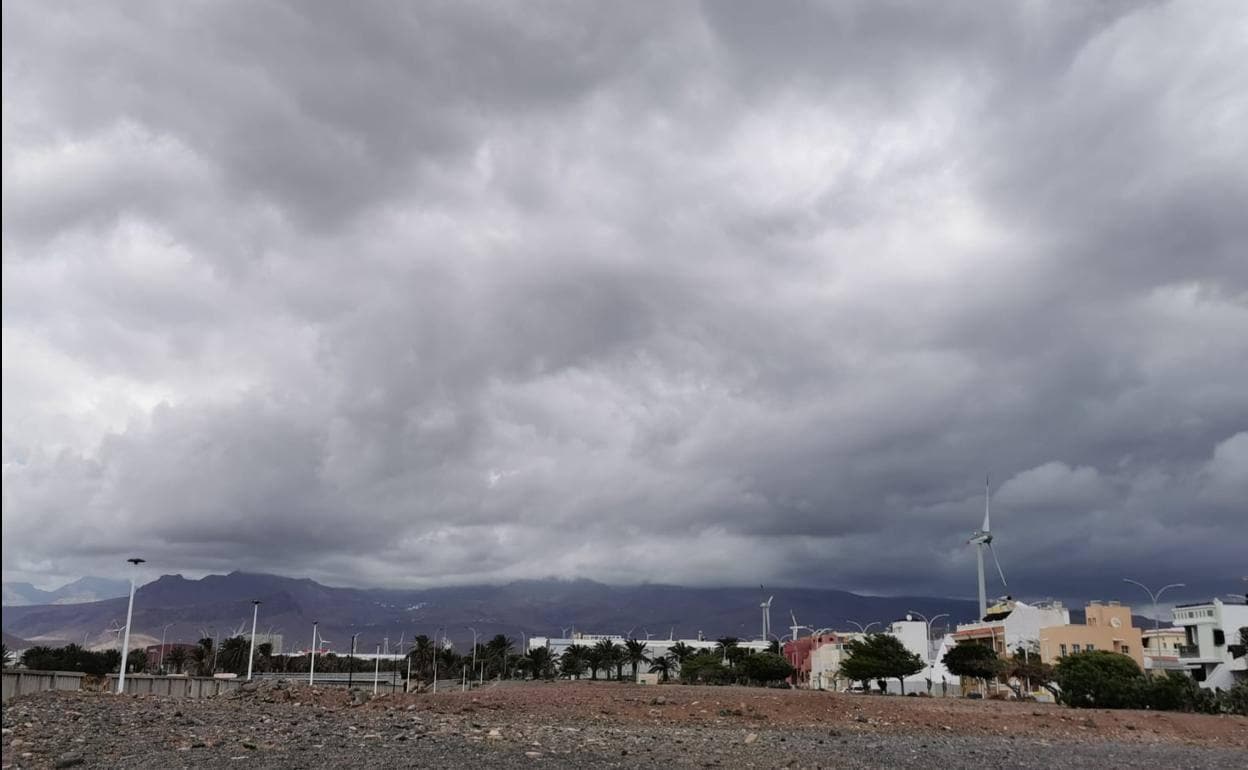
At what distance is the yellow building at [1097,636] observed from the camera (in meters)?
113

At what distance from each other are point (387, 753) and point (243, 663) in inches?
5955

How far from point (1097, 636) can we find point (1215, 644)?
11954 millimetres

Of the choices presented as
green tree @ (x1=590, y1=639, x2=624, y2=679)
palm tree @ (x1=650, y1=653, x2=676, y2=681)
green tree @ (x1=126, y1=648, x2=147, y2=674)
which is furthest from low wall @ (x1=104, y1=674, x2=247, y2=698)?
green tree @ (x1=590, y1=639, x2=624, y2=679)

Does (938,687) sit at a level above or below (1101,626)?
below

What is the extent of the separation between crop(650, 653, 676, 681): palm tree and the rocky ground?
336 ft

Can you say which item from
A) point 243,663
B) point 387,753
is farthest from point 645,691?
point 243,663

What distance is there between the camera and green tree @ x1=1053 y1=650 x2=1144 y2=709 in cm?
6844

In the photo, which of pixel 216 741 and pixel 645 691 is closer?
pixel 216 741

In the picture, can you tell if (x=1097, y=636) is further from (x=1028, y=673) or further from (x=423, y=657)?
(x=423, y=657)

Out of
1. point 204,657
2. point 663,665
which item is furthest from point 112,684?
point 663,665

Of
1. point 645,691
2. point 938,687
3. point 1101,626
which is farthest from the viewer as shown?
point 938,687

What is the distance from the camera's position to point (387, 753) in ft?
85.9

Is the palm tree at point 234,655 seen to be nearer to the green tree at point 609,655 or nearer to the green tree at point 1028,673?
the green tree at point 609,655

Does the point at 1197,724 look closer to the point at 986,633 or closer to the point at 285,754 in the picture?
the point at 285,754
